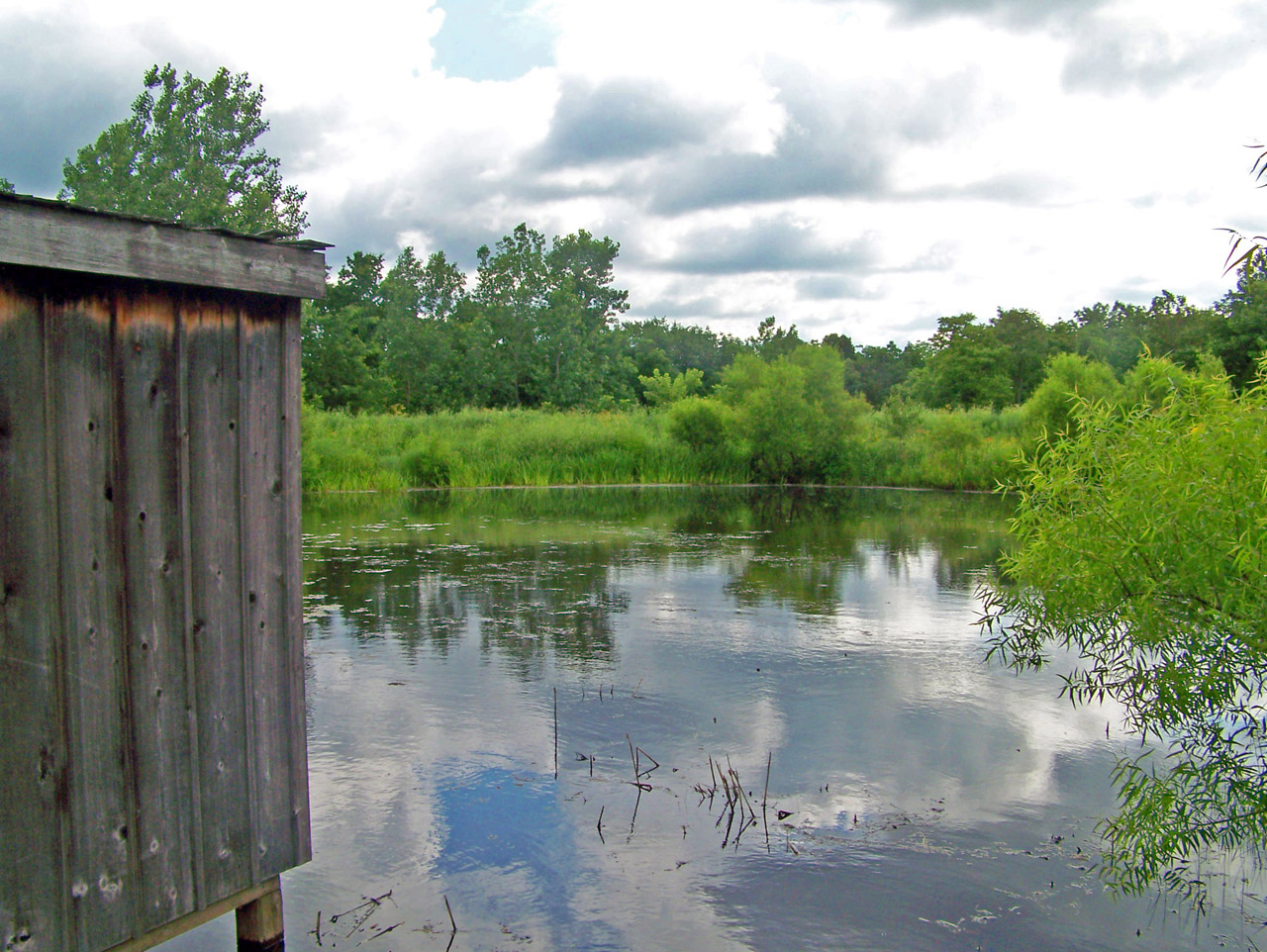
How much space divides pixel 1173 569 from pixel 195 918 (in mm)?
3963

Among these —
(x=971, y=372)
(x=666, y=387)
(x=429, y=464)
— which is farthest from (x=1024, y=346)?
(x=429, y=464)

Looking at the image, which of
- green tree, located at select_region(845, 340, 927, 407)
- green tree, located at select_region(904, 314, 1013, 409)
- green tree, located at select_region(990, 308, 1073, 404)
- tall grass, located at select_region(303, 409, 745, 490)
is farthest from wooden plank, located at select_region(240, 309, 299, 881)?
green tree, located at select_region(845, 340, 927, 407)

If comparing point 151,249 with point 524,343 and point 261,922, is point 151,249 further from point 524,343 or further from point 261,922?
point 524,343

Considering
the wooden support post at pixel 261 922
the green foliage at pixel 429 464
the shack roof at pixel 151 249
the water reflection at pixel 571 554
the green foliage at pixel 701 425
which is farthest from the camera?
the green foliage at pixel 701 425

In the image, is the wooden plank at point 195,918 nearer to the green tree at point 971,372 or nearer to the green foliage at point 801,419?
the green foliage at point 801,419

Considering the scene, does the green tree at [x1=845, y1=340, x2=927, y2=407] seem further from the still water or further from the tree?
the still water

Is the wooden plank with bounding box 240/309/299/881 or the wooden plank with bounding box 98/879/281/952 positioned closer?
the wooden plank with bounding box 98/879/281/952

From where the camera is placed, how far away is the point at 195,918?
126 inches

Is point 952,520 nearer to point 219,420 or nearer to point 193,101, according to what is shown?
point 219,420

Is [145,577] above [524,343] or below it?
below

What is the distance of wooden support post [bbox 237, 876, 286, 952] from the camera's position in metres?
3.52

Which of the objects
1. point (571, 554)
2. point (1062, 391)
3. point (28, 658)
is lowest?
point (571, 554)

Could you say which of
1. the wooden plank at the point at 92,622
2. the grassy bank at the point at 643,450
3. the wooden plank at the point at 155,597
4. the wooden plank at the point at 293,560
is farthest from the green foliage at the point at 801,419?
the wooden plank at the point at 92,622

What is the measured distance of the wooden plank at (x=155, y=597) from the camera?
304 centimetres
